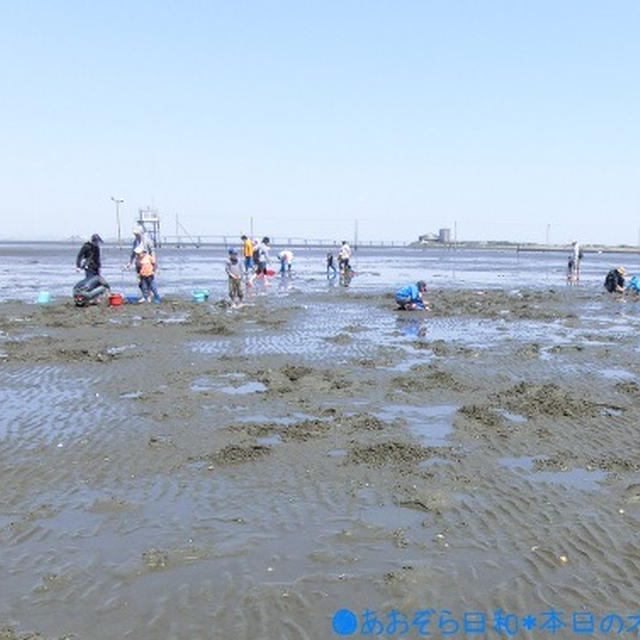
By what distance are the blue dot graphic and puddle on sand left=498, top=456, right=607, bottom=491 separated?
309cm

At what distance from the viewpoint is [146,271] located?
69.4 ft

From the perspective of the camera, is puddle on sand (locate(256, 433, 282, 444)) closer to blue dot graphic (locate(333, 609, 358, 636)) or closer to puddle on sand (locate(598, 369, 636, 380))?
blue dot graphic (locate(333, 609, 358, 636))

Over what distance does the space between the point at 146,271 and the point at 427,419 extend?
46.9ft

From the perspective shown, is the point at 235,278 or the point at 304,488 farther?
the point at 235,278

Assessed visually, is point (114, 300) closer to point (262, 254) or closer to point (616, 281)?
point (262, 254)

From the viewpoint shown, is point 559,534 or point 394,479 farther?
point 394,479

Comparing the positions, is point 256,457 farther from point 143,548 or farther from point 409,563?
point 409,563

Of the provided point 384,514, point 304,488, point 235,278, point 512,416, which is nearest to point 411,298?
point 235,278

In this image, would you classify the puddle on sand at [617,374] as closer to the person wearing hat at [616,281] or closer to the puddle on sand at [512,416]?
the puddle on sand at [512,416]

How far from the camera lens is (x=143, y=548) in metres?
5.25

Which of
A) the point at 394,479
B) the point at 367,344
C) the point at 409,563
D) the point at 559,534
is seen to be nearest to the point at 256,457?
the point at 394,479

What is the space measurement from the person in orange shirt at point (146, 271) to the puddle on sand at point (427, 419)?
1306 cm

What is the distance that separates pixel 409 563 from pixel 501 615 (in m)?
0.82

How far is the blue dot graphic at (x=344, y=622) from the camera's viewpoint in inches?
167
